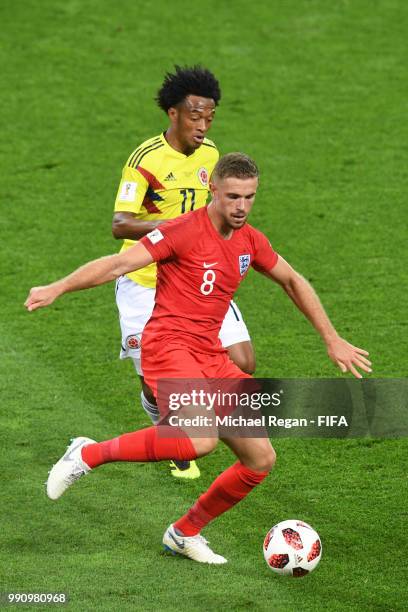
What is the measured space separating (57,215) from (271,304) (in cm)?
274

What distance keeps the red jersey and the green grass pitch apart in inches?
49.6

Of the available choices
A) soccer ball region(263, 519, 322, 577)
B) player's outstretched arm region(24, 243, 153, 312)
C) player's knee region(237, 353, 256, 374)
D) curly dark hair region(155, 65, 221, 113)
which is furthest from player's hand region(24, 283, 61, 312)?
curly dark hair region(155, 65, 221, 113)

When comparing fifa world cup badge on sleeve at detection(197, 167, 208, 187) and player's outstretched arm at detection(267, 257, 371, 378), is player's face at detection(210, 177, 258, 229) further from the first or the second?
fifa world cup badge on sleeve at detection(197, 167, 208, 187)

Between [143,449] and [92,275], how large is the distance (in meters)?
1.02

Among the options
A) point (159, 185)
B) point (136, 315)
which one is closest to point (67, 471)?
point (136, 315)

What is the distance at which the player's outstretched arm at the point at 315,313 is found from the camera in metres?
7.49

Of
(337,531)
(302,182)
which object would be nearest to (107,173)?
(302,182)

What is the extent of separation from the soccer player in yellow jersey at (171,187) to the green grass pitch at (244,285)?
822mm

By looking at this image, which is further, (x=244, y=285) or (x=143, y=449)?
(x=244, y=285)

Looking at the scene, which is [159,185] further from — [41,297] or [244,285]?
[244,285]

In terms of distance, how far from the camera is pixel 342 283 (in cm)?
1184

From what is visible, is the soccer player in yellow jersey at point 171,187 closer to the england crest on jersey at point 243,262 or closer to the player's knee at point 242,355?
the player's knee at point 242,355

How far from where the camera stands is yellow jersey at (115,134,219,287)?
28.4ft

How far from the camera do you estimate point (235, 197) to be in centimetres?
716
